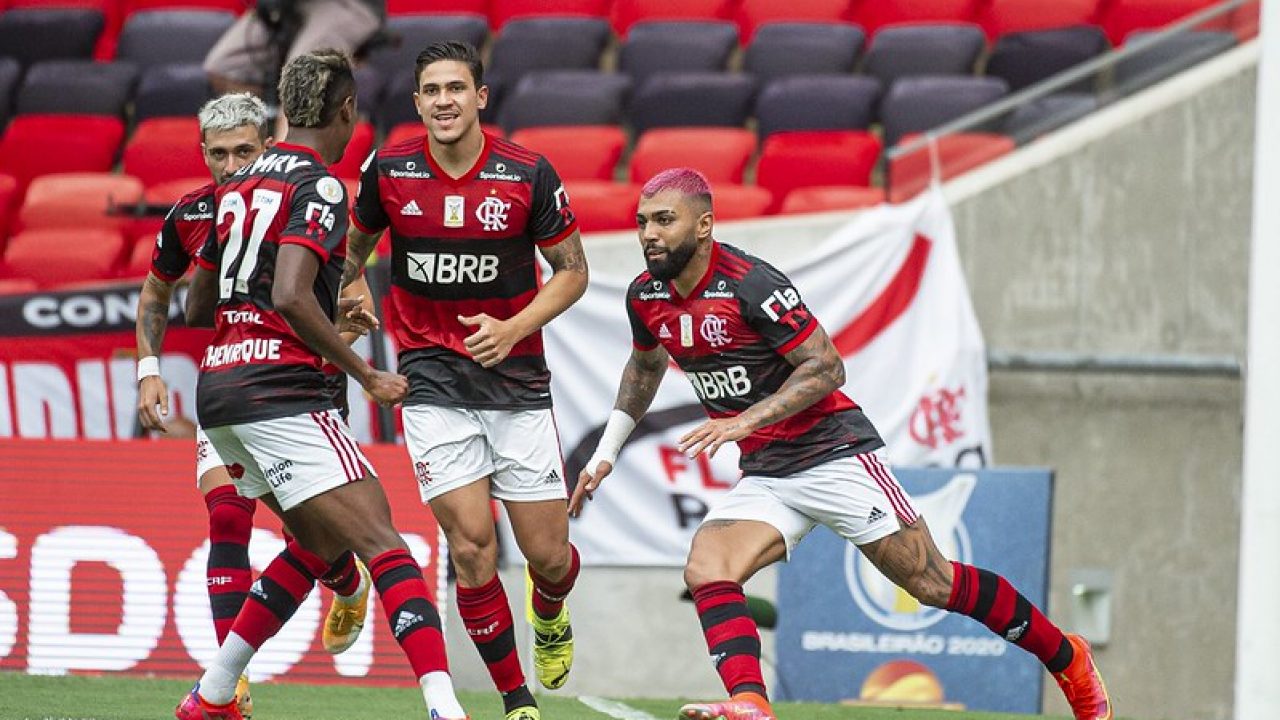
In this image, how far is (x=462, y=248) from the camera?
6086 millimetres

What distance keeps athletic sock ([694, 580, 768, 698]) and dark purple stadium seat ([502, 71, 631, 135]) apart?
22.9 ft

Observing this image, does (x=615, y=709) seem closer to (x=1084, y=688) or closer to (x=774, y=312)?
(x=1084, y=688)

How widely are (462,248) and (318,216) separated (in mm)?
793

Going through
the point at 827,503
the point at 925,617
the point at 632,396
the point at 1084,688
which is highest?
the point at 632,396

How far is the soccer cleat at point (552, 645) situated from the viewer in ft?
21.2

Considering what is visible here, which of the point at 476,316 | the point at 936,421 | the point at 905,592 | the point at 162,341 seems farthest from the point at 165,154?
the point at 476,316

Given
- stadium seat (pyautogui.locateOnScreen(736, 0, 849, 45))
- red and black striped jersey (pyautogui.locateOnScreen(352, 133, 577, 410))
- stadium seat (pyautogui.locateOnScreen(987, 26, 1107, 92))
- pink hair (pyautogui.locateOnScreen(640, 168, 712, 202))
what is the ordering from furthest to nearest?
stadium seat (pyautogui.locateOnScreen(736, 0, 849, 45)), stadium seat (pyautogui.locateOnScreen(987, 26, 1107, 92)), red and black striped jersey (pyautogui.locateOnScreen(352, 133, 577, 410)), pink hair (pyautogui.locateOnScreen(640, 168, 712, 202))

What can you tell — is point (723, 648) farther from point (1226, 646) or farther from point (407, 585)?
point (1226, 646)

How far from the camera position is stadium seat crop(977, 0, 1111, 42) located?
1279 cm

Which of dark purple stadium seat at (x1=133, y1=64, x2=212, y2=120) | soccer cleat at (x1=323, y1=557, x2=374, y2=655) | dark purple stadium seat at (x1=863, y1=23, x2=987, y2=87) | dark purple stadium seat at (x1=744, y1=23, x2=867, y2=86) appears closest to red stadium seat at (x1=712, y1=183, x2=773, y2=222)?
dark purple stadium seat at (x1=744, y1=23, x2=867, y2=86)

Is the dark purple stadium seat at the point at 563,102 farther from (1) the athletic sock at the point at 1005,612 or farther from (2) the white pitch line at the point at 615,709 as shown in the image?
(1) the athletic sock at the point at 1005,612

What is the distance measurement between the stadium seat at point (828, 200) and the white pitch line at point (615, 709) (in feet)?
12.0

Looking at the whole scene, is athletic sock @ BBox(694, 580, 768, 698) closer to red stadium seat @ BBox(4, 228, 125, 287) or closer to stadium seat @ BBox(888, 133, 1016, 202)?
stadium seat @ BBox(888, 133, 1016, 202)

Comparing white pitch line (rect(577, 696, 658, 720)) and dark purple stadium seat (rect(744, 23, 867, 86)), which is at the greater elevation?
dark purple stadium seat (rect(744, 23, 867, 86))
